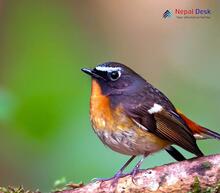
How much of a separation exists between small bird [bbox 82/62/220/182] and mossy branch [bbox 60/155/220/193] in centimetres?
9

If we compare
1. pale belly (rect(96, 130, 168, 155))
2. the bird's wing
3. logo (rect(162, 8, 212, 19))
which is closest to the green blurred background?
logo (rect(162, 8, 212, 19))

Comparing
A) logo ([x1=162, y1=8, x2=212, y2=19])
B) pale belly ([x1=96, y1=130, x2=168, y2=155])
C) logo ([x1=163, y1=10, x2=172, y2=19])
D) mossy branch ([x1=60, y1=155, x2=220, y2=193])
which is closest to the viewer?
mossy branch ([x1=60, y1=155, x2=220, y2=193])

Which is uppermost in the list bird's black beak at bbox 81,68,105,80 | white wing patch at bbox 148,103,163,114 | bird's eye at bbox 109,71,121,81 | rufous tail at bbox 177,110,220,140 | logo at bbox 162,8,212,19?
logo at bbox 162,8,212,19

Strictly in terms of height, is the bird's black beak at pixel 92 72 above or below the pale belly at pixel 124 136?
above

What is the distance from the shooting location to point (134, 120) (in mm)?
4066

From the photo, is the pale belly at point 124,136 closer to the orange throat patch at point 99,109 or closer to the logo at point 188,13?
the orange throat patch at point 99,109

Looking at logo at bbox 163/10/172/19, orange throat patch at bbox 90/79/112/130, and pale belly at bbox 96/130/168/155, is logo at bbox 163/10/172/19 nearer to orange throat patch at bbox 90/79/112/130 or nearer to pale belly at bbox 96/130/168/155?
orange throat patch at bbox 90/79/112/130

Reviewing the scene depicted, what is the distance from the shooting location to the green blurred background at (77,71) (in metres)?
4.43

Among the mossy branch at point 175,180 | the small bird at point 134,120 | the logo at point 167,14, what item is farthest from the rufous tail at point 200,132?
the logo at point 167,14

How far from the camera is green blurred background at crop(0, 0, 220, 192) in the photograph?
14.5 ft

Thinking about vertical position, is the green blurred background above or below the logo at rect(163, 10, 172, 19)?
below

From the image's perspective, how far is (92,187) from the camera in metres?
3.82

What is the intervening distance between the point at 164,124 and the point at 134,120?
0.22 m

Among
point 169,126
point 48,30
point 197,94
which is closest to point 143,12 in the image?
point 197,94
